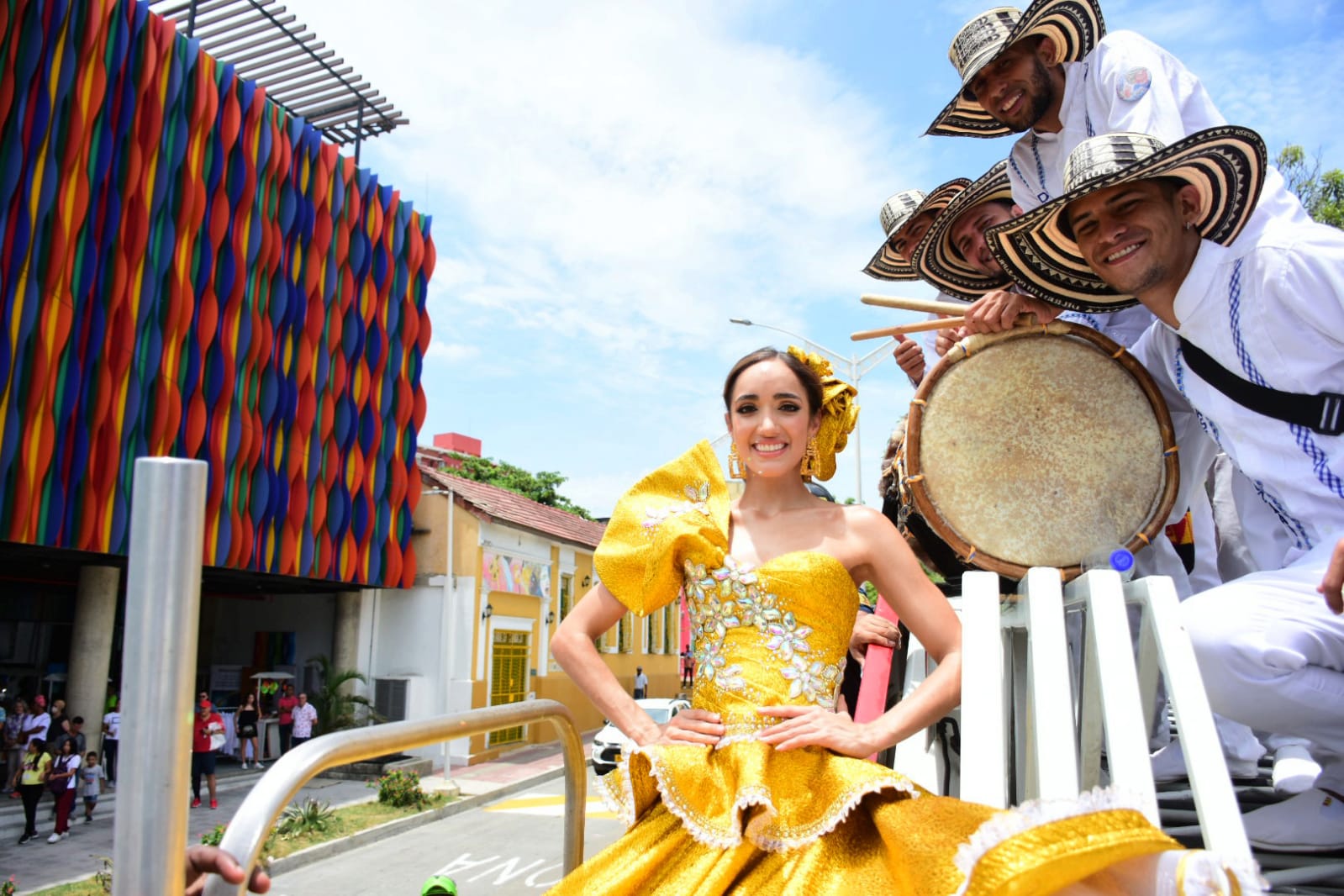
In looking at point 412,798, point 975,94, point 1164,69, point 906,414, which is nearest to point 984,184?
point 975,94

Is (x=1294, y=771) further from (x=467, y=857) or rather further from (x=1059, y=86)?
(x=467, y=857)

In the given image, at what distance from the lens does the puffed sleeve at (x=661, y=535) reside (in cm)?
236

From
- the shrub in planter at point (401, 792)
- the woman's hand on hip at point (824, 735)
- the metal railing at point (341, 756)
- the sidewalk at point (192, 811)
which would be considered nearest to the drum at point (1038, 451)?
the woman's hand on hip at point (824, 735)

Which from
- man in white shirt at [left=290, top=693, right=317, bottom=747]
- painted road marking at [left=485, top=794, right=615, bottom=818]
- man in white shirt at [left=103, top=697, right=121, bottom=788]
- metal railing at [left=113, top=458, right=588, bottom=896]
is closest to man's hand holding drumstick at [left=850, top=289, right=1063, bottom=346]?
metal railing at [left=113, top=458, right=588, bottom=896]

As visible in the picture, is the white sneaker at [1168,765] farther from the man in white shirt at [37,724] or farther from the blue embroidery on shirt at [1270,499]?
the man in white shirt at [37,724]

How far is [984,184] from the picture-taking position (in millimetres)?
3262

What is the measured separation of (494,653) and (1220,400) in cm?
1997

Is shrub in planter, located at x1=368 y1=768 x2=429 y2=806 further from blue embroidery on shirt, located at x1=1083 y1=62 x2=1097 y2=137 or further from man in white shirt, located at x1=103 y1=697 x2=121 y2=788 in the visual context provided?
blue embroidery on shirt, located at x1=1083 y1=62 x2=1097 y2=137

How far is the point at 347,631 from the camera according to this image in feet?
64.9

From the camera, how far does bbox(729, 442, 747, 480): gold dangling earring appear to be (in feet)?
8.45

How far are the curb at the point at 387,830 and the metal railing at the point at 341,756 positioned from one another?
757 centimetres

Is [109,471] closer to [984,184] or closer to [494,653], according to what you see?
[494,653]

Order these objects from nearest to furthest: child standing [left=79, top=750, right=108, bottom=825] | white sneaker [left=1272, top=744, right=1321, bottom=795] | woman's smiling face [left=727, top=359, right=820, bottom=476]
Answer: white sneaker [left=1272, top=744, right=1321, bottom=795] < woman's smiling face [left=727, top=359, right=820, bottom=476] < child standing [left=79, top=750, right=108, bottom=825]

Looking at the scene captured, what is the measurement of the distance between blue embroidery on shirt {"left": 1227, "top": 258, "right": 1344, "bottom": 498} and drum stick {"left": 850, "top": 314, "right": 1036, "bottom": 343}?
0.52 m
